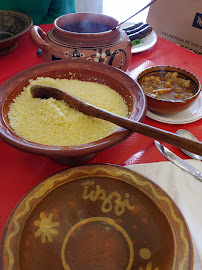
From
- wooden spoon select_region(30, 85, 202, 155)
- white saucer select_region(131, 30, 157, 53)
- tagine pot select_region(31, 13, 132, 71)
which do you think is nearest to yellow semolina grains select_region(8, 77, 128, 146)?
wooden spoon select_region(30, 85, 202, 155)

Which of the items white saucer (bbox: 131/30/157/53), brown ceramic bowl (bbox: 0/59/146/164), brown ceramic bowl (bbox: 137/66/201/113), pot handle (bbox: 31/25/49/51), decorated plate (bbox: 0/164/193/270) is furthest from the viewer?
white saucer (bbox: 131/30/157/53)

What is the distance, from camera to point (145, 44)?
130 cm

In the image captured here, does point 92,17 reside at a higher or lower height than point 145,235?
higher

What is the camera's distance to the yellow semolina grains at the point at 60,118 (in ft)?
2.25

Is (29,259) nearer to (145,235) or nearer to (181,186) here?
(145,235)

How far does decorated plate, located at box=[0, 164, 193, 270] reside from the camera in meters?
0.49

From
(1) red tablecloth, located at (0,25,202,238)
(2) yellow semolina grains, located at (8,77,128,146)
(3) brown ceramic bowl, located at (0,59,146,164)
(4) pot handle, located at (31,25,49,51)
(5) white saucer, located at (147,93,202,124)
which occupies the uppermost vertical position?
(4) pot handle, located at (31,25,49,51)

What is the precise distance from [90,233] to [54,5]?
1711mm

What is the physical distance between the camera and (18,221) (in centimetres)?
51

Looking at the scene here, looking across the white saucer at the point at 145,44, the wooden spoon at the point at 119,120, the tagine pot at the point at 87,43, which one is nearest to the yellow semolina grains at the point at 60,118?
the wooden spoon at the point at 119,120

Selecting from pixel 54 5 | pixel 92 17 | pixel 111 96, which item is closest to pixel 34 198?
pixel 111 96

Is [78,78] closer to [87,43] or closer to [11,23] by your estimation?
[87,43]

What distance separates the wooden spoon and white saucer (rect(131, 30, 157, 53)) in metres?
0.62

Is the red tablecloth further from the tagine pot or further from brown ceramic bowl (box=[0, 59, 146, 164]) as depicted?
the tagine pot
